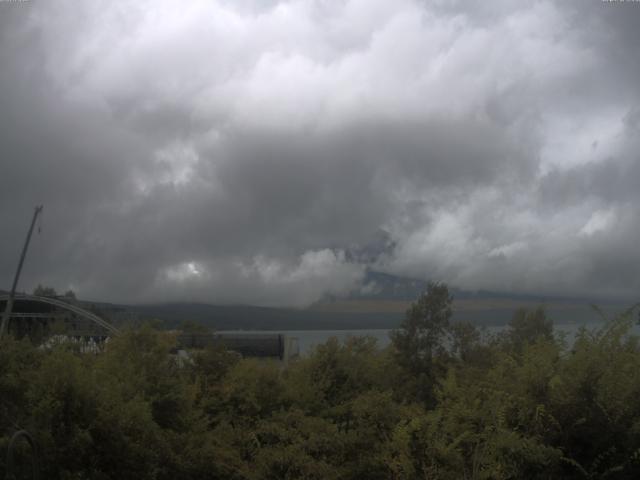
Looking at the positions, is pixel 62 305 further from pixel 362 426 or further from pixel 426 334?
pixel 362 426

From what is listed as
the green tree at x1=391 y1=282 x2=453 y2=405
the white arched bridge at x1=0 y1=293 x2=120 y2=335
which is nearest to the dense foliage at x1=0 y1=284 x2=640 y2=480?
the green tree at x1=391 y1=282 x2=453 y2=405

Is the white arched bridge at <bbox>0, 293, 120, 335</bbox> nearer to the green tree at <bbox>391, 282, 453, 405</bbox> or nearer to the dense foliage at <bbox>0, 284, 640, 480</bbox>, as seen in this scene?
the green tree at <bbox>391, 282, 453, 405</bbox>

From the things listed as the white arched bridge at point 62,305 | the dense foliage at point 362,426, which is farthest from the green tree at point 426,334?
the white arched bridge at point 62,305

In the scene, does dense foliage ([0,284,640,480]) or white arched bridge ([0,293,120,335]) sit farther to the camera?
white arched bridge ([0,293,120,335])

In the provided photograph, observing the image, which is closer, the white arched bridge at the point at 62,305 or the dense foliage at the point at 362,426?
the dense foliage at the point at 362,426

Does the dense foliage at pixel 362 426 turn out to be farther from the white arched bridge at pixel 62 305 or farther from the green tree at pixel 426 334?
the white arched bridge at pixel 62 305

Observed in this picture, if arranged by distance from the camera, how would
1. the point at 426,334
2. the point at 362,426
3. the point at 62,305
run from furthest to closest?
1. the point at 62,305
2. the point at 426,334
3. the point at 362,426

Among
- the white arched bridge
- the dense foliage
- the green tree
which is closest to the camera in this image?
the dense foliage

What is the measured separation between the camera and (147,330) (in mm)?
19109

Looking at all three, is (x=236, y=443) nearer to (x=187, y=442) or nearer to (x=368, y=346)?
(x=187, y=442)

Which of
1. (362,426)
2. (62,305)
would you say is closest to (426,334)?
(362,426)

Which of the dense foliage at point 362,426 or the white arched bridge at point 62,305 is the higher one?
the white arched bridge at point 62,305

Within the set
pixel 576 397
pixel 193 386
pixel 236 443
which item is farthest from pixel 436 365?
pixel 576 397

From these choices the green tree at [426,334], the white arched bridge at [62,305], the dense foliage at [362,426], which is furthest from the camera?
the white arched bridge at [62,305]
